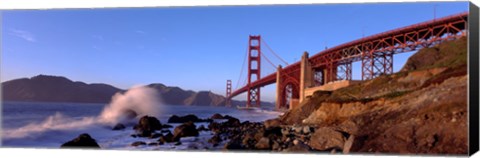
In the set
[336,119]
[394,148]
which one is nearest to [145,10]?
[336,119]

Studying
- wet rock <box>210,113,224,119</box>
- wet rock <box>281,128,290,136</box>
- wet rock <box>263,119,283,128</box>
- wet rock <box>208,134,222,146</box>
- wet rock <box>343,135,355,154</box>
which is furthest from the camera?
wet rock <box>263,119,283,128</box>

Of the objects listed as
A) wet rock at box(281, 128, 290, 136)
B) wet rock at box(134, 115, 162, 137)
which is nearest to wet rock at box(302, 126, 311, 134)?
wet rock at box(281, 128, 290, 136)

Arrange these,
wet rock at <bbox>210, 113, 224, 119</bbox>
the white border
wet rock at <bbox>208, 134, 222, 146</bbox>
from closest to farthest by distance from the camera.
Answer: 1. the white border
2. wet rock at <bbox>208, 134, 222, 146</bbox>
3. wet rock at <bbox>210, 113, 224, 119</bbox>

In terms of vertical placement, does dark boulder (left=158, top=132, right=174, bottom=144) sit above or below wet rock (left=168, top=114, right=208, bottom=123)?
below

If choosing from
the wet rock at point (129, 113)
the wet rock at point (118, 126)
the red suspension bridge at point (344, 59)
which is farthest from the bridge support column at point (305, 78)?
the wet rock at point (118, 126)

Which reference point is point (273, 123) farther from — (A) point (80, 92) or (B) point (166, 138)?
(A) point (80, 92)

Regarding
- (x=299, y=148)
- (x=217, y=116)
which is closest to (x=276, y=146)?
(x=299, y=148)

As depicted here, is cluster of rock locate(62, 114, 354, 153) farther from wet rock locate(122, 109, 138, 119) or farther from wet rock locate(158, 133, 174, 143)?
wet rock locate(122, 109, 138, 119)

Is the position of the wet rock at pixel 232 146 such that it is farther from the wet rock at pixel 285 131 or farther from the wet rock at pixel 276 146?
the wet rock at pixel 285 131
